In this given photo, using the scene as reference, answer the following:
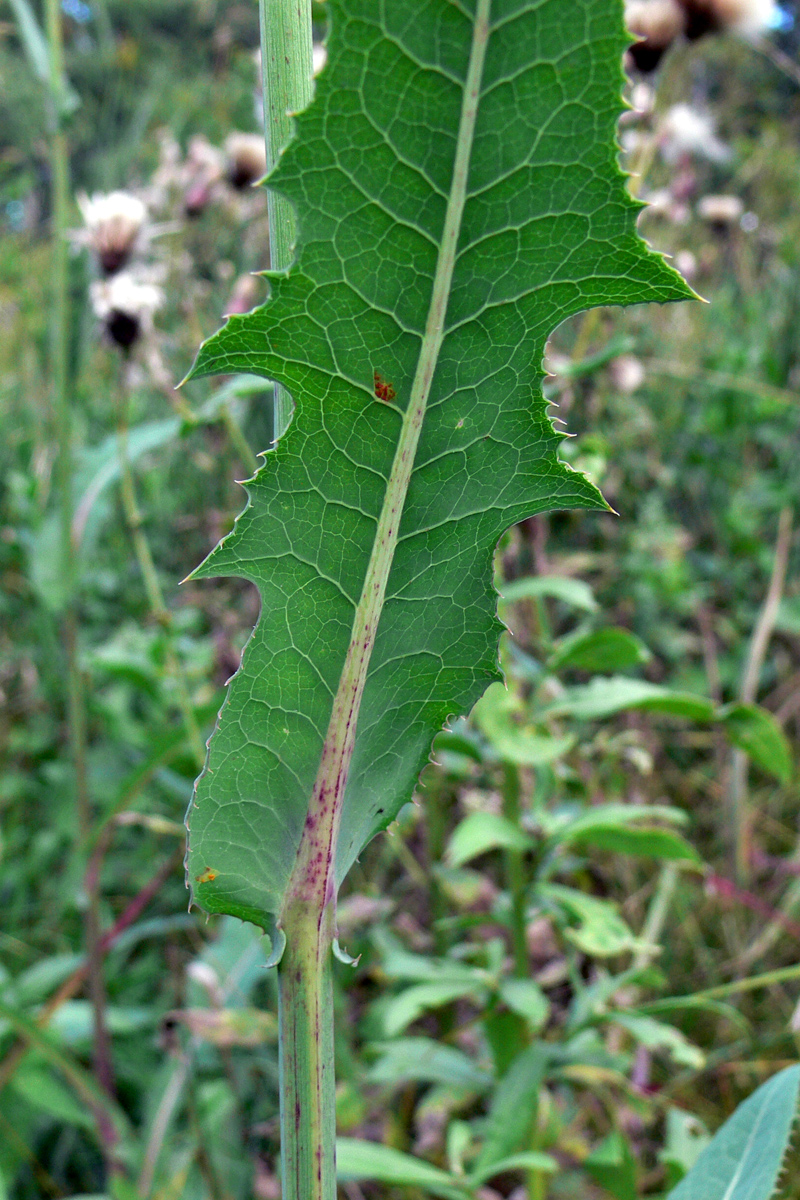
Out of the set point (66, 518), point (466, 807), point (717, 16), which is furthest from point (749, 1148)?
point (717, 16)

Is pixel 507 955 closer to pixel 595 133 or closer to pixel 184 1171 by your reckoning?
pixel 184 1171

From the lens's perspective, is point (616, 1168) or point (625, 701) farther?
point (625, 701)

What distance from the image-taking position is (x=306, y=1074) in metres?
0.38

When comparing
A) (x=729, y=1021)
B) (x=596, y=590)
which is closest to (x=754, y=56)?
(x=596, y=590)

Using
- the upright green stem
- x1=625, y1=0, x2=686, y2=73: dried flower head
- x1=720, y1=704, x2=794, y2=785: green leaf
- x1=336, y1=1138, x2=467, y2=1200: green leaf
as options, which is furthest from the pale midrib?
x1=625, y1=0, x2=686, y2=73: dried flower head

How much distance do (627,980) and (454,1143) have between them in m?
0.23

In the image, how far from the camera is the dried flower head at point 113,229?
146 centimetres

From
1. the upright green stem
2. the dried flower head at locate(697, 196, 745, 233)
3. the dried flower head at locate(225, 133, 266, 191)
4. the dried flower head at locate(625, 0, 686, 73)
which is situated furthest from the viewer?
the dried flower head at locate(697, 196, 745, 233)

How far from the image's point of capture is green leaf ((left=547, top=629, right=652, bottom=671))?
951 millimetres

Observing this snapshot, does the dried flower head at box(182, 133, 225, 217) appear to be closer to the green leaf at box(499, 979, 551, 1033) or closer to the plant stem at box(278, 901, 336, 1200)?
the green leaf at box(499, 979, 551, 1033)

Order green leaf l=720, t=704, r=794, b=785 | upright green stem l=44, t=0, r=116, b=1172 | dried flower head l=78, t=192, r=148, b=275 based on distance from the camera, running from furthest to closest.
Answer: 1. dried flower head l=78, t=192, r=148, b=275
2. upright green stem l=44, t=0, r=116, b=1172
3. green leaf l=720, t=704, r=794, b=785

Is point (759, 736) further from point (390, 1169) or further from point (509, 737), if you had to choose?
point (390, 1169)

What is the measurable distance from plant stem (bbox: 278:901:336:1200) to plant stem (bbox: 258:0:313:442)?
0.31 meters

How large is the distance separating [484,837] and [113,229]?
1149 mm
